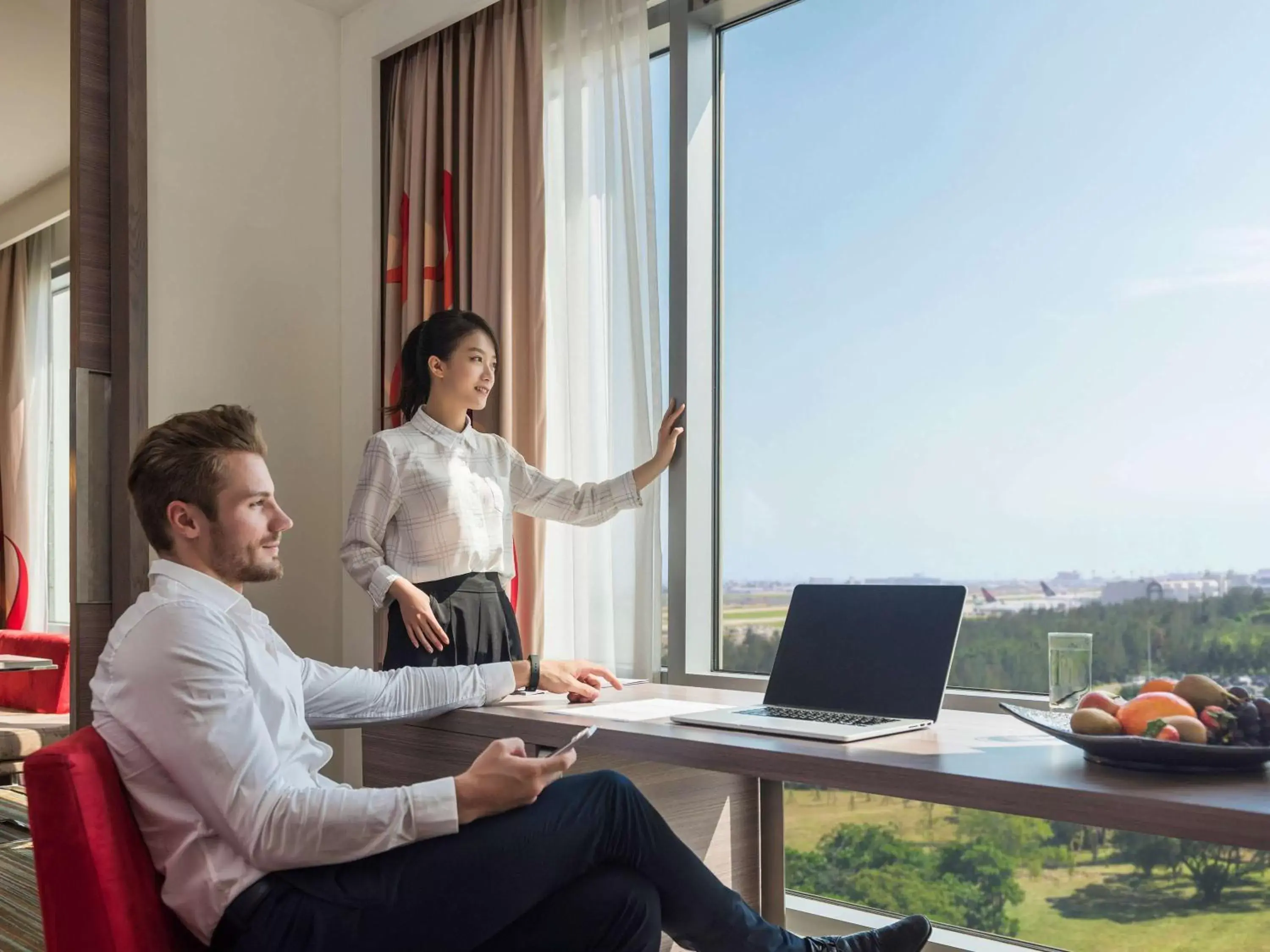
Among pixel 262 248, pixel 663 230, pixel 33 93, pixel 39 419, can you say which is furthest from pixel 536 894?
pixel 33 93

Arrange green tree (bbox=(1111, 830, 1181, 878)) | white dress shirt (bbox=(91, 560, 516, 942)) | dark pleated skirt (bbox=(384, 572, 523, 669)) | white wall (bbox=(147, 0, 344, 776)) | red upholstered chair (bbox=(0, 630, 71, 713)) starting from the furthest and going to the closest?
white wall (bbox=(147, 0, 344, 776)), red upholstered chair (bbox=(0, 630, 71, 713)), dark pleated skirt (bbox=(384, 572, 523, 669)), green tree (bbox=(1111, 830, 1181, 878)), white dress shirt (bbox=(91, 560, 516, 942))

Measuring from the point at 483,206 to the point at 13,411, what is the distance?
4.63 feet

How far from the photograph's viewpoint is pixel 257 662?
1573mm

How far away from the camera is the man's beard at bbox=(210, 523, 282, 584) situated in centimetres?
165

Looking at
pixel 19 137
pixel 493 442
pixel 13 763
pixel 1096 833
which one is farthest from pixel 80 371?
pixel 1096 833

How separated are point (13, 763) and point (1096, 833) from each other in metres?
2.59

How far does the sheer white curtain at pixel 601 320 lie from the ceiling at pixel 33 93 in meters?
1.40

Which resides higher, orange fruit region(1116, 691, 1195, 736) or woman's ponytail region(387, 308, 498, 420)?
woman's ponytail region(387, 308, 498, 420)

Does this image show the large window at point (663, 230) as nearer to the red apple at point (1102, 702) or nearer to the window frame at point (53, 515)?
the red apple at point (1102, 702)

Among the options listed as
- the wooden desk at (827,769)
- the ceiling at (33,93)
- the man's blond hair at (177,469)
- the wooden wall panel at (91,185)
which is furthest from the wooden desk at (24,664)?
the man's blond hair at (177,469)

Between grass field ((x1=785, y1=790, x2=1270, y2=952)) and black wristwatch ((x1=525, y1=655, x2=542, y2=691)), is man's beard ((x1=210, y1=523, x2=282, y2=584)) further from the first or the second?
grass field ((x1=785, y1=790, x2=1270, y2=952))

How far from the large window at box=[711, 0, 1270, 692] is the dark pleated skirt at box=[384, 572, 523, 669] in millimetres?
631

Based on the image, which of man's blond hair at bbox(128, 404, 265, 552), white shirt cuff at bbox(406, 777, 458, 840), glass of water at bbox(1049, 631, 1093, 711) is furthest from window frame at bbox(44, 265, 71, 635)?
glass of water at bbox(1049, 631, 1093, 711)

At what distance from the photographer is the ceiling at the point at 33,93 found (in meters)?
3.25
